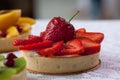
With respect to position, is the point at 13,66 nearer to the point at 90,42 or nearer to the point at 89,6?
the point at 90,42

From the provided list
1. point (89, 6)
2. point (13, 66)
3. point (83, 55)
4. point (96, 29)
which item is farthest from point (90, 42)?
point (89, 6)

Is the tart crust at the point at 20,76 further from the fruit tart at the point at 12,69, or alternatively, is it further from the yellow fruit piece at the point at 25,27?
the yellow fruit piece at the point at 25,27

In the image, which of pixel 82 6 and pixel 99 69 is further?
pixel 82 6

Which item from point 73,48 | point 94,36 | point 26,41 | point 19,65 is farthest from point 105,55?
point 19,65

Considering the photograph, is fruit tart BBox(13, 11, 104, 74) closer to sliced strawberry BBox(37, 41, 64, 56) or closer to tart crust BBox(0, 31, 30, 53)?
sliced strawberry BBox(37, 41, 64, 56)

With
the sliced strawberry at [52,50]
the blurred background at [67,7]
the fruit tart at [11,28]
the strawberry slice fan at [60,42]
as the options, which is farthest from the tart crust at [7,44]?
the blurred background at [67,7]

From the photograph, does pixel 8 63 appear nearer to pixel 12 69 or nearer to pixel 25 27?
pixel 12 69

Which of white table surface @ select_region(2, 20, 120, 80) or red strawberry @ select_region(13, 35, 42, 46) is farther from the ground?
red strawberry @ select_region(13, 35, 42, 46)

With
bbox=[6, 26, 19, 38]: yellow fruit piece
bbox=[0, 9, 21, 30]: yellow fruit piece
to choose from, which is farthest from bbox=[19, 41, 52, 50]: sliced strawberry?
bbox=[0, 9, 21, 30]: yellow fruit piece
